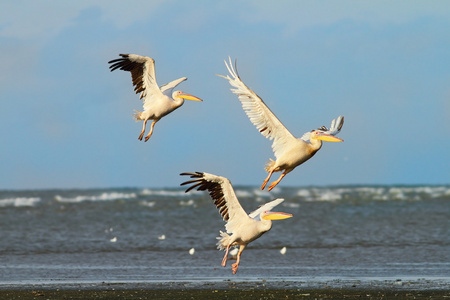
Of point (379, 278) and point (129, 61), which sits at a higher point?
point (129, 61)

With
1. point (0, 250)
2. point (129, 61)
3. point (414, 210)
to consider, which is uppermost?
point (129, 61)

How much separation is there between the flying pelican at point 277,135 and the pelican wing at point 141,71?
2049 millimetres

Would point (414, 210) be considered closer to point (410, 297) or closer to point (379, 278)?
point (379, 278)

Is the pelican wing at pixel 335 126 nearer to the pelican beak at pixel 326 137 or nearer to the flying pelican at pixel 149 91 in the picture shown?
the pelican beak at pixel 326 137

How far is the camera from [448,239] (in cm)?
2028

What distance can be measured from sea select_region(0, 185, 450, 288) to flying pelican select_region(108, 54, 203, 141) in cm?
316

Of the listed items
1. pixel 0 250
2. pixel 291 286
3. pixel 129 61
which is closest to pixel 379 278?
pixel 291 286

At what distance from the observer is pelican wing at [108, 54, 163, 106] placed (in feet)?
40.3

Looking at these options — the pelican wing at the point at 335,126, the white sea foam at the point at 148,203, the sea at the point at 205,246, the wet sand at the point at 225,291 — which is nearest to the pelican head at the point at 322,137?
the pelican wing at the point at 335,126

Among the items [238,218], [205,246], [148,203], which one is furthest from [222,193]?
[148,203]

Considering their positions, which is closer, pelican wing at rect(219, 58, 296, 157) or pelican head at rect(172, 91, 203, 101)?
pelican wing at rect(219, 58, 296, 157)

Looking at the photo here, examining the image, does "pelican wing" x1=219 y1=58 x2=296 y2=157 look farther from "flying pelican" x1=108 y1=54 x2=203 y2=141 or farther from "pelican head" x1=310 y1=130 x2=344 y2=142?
"flying pelican" x1=108 y1=54 x2=203 y2=141

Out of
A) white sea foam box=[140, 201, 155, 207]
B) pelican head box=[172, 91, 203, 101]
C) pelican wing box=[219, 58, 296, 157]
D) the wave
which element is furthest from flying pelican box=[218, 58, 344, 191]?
the wave

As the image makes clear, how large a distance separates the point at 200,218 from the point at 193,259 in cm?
1038
